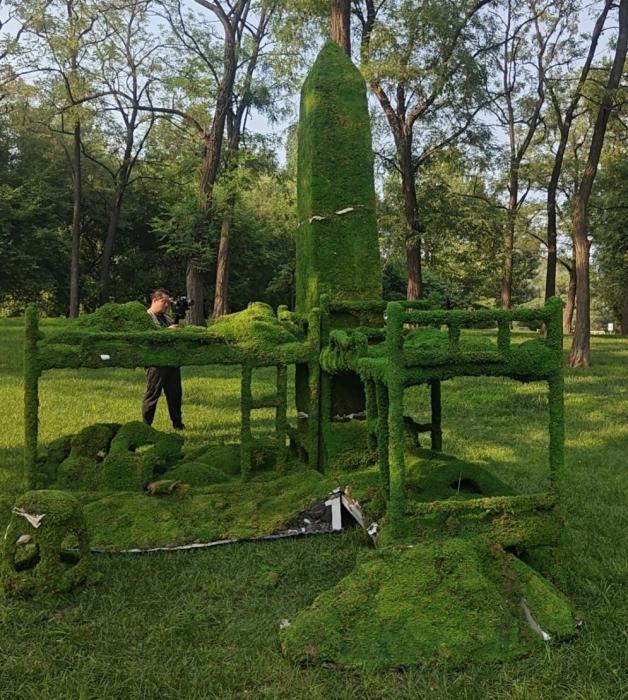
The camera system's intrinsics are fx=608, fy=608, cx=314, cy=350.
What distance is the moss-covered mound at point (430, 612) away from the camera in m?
3.47

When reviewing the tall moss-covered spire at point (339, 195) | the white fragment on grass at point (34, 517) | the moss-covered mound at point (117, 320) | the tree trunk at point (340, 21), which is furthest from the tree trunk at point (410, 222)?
the white fragment on grass at point (34, 517)

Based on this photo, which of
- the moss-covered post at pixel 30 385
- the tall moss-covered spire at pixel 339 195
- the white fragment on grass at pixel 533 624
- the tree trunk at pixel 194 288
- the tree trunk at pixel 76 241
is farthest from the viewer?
the tree trunk at pixel 76 241

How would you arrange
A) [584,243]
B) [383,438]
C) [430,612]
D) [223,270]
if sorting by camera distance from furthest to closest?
[223,270] < [584,243] < [383,438] < [430,612]

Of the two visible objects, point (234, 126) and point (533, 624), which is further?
point (234, 126)

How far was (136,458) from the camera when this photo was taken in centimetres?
621

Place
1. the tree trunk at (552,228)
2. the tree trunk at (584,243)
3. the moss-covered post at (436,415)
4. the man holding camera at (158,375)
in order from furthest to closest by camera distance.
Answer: the tree trunk at (552,228), the tree trunk at (584,243), the man holding camera at (158,375), the moss-covered post at (436,415)

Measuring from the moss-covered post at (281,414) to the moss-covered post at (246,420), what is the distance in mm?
300

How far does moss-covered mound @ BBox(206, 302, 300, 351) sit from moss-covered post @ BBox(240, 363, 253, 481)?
0.27m

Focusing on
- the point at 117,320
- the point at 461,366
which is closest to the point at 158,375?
the point at 117,320

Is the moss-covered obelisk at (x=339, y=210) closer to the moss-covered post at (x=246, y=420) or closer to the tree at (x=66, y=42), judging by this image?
the moss-covered post at (x=246, y=420)

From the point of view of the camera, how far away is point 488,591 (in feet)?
12.3

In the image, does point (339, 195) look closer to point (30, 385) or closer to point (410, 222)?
point (30, 385)

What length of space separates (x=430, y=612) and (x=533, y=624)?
631mm

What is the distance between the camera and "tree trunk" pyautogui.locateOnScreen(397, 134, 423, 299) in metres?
19.7
